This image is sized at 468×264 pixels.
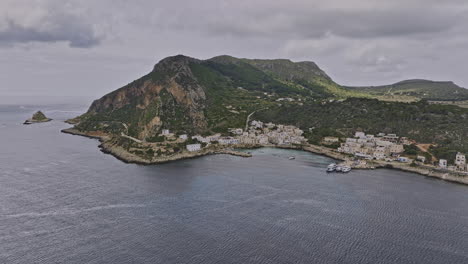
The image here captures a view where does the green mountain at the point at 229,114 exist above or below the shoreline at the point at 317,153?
above

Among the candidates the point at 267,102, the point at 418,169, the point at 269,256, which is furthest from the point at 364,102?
the point at 269,256

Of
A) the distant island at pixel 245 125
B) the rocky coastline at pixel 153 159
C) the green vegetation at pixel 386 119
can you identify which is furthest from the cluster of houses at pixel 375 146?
the rocky coastline at pixel 153 159

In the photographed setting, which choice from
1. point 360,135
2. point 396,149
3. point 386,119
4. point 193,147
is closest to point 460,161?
point 396,149

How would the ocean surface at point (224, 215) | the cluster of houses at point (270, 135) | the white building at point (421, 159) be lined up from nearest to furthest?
the ocean surface at point (224, 215) < the white building at point (421, 159) < the cluster of houses at point (270, 135)

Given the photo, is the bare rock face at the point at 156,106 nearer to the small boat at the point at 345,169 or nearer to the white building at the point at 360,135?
the white building at the point at 360,135

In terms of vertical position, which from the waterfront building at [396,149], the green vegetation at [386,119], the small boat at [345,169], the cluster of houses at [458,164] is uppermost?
the green vegetation at [386,119]

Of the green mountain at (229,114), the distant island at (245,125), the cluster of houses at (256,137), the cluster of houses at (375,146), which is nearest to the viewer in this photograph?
Answer: the cluster of houses at (375,146)

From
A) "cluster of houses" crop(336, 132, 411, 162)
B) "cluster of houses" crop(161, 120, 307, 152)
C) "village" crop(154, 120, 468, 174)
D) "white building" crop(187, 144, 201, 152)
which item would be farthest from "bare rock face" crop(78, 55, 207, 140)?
"cluster of houses" crop(336, 132, 411, 162)
